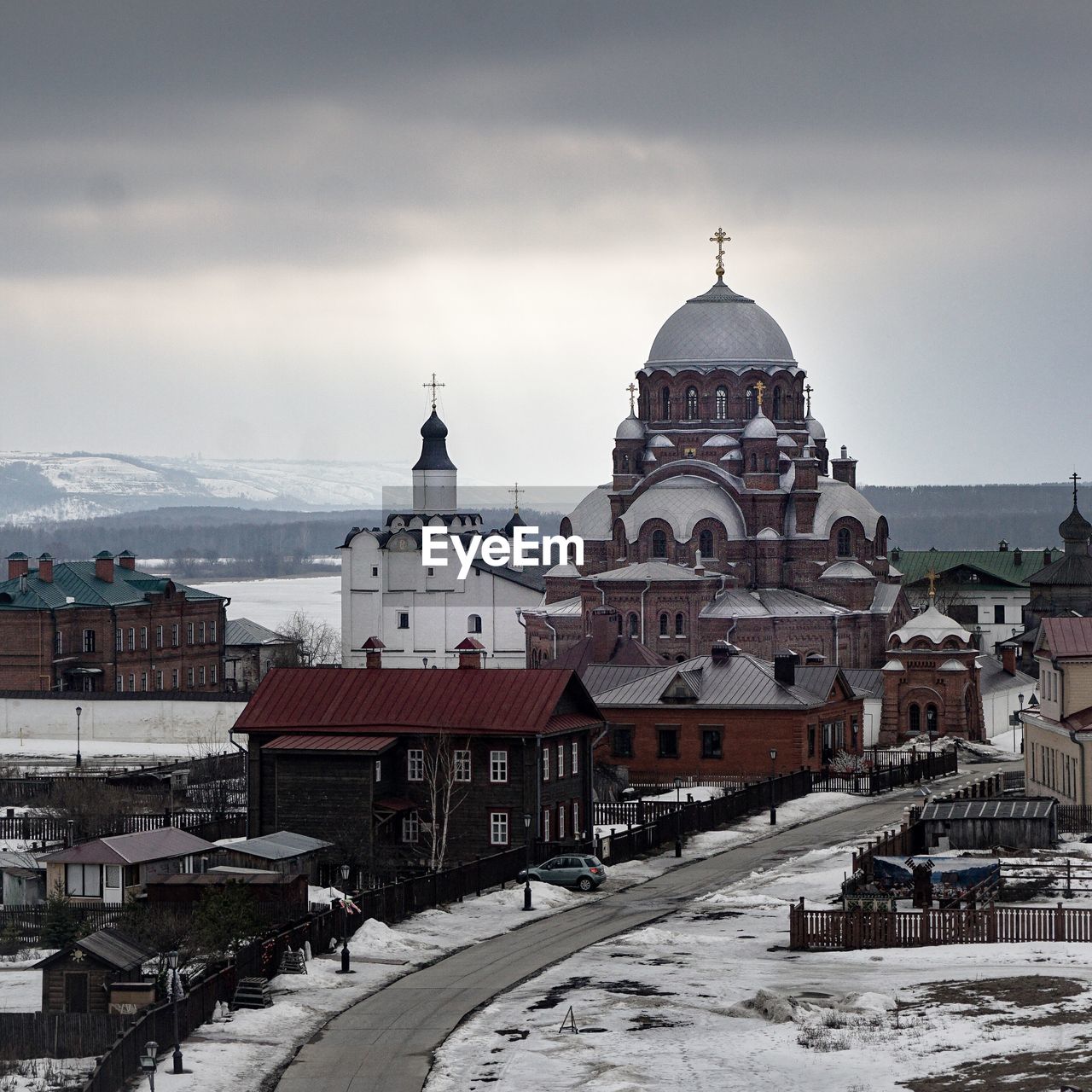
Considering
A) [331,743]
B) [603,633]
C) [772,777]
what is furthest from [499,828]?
[603,633]

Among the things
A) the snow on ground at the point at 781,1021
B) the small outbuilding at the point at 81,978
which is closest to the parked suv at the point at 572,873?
the snow on ground at the point at 781,1021

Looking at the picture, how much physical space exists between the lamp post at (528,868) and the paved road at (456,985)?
749 millimetres

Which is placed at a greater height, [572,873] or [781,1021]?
[572,873]

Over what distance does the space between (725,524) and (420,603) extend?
19378 millimetres

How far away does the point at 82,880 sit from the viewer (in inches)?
1635

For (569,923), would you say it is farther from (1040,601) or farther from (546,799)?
(1040,601)

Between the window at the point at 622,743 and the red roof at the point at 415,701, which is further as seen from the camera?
the window at the point at 622,743

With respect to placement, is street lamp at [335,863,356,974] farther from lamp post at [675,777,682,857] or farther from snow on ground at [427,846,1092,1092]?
lamp post at [675,777,682,857]

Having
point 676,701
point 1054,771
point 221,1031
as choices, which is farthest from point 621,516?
point 221,1031

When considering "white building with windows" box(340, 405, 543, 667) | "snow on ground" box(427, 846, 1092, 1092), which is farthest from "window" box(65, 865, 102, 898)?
"white building with windows" box(340, 405, 543, 667)

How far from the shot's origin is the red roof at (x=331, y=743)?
48531mm

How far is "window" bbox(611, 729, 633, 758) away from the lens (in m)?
64.8

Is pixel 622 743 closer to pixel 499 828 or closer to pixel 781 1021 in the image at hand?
pixel 499 828

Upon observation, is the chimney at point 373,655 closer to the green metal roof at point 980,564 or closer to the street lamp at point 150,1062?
the street lamp at point 150,1062
